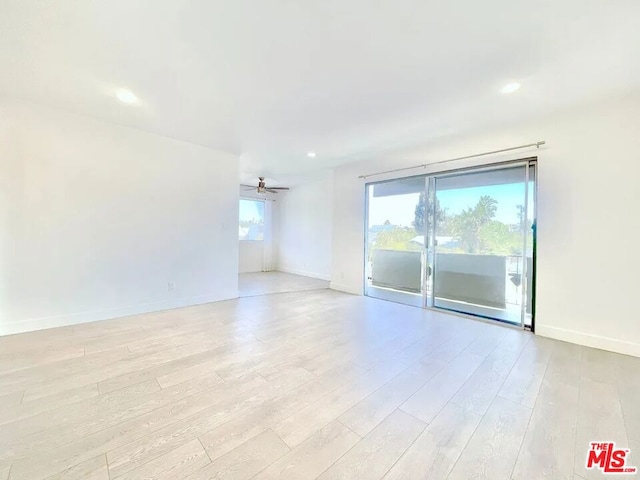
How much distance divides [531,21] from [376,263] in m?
3.92

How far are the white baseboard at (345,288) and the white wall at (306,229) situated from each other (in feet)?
4.11

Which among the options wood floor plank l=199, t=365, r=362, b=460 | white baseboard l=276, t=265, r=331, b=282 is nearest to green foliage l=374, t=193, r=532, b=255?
wood floor plank l=199, t=365, r=362, b=460

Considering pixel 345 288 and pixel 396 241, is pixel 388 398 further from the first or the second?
pixel 345 288

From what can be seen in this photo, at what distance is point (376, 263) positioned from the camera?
5.16 metres

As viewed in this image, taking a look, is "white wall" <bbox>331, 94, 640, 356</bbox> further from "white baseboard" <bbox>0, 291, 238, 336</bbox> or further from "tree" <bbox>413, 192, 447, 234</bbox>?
"white baseboard" <bbox>0, 291, 238, 336</bbox>

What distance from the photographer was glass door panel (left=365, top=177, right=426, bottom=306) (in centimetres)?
449

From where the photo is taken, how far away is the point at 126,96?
9.16 feet

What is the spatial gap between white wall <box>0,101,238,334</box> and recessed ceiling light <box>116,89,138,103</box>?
3.13 feet

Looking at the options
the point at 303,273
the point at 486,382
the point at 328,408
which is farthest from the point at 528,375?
the point at 303,273

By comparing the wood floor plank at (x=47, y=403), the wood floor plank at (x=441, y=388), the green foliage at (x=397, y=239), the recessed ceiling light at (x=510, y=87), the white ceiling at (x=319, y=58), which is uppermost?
the recessed ceiling light at (x=510, y=87)

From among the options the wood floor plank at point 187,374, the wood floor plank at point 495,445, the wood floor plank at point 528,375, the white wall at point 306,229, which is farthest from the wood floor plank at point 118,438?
the white wall at point 306,229

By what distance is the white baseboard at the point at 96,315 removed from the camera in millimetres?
3010

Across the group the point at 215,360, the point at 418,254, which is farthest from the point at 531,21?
the point at 215,360

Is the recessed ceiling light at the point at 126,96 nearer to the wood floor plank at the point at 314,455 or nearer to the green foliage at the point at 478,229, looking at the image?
the wood floor plank at the point at 314,455
